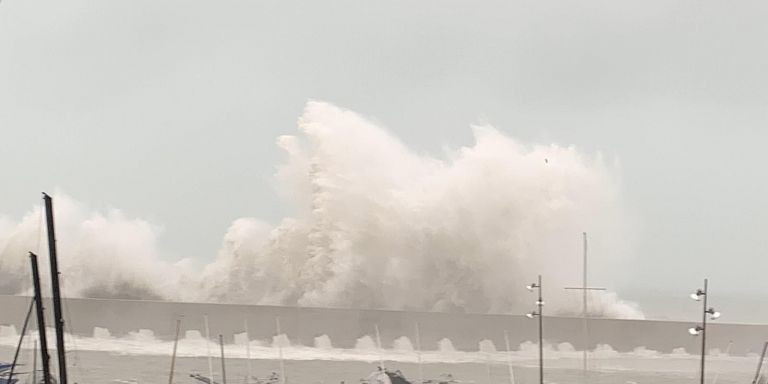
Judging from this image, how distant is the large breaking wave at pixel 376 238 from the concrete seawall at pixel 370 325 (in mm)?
100

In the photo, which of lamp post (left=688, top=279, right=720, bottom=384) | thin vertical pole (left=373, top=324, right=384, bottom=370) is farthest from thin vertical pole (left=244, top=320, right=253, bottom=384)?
lamp post (left=688, top=279, right=720, bottom=384)

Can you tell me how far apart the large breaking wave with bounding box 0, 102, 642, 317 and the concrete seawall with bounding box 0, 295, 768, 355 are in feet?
0.33

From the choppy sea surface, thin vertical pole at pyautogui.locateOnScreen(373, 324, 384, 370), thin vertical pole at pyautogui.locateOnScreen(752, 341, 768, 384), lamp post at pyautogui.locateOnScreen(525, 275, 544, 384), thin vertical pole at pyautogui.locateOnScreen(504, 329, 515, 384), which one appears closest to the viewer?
thin vertical pole at pyautogui.locateOnScreen(752, 341, 768, 384)

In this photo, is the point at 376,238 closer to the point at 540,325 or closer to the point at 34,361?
the point at 540,325

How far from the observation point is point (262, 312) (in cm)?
794

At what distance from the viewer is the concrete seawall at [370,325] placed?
23.8 feet

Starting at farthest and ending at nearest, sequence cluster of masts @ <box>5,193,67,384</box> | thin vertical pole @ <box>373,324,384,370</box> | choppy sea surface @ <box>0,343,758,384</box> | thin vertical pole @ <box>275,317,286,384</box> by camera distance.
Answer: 1. thin vertical pole @ <box>275,317,286,384</box>
2. thin vertical pole @ <box>373,324,384,370</box>
3. choppy sea surface @ <box>0,343,758,384</box>
4. cluster of masts @ <box>5,193,67,384</box>

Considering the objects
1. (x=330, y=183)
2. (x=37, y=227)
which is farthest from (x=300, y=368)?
(x=37, y=227)

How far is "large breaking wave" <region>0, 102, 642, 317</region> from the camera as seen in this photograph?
7.53 metres

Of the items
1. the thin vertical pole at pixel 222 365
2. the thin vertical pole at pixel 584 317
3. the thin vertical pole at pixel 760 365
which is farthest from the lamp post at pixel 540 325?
the thin vertical pole at pixel 222 365

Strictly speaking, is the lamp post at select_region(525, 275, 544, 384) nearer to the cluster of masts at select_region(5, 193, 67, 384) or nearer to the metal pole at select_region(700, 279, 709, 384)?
the metal pole at select_region(700, 279, 709, 384)

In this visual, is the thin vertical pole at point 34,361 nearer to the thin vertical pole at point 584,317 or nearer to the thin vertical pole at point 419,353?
the thin vertical pole at point 419,353

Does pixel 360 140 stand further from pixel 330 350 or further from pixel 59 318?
pixel 59 318

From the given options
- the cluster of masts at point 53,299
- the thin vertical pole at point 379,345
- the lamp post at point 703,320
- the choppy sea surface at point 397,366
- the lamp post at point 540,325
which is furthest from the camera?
the thin vertical pole at point 379,345
